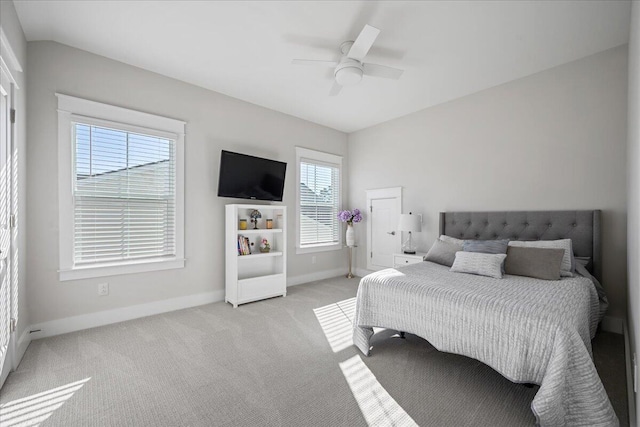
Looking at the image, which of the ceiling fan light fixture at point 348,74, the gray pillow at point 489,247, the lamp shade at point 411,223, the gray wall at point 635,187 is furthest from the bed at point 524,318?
the ceiling fan light fixture at point 348,74

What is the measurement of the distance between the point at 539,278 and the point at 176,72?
432cm

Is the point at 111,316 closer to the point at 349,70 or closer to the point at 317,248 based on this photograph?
the point at 317,248

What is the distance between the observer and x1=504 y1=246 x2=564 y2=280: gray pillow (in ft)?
8.16

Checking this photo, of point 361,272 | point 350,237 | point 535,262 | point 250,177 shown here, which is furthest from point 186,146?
point 535,262

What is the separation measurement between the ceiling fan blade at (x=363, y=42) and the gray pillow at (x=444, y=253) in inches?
87.4

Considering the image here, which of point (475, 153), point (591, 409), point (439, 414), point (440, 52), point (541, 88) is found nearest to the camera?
point (591, 409)

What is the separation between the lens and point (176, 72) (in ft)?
10.8

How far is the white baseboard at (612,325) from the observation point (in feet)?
9.06

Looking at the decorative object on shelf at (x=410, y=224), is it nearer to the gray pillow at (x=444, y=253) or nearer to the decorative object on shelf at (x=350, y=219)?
the gray pillow at (x=444, y=253)

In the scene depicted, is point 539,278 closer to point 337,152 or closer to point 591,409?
point 591,409

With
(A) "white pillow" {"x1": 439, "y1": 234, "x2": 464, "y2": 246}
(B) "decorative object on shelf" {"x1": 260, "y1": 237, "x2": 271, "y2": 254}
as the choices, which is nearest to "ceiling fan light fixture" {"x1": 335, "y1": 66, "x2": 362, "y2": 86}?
(A) "white pillow" {"x1": 439, "y1": 234, "x2": 464, "y2": 246}

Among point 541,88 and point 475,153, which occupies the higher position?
point 541,88

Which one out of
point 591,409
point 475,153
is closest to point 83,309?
point 591,409

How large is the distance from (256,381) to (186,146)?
112 inches
